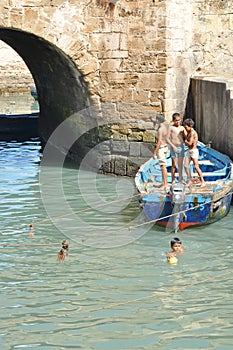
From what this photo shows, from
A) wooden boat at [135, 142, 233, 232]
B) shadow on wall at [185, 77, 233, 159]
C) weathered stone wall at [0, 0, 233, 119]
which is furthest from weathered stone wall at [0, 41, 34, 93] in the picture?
wooden boat at [135, 142, 233, 232]

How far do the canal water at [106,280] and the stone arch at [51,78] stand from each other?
8.77ft

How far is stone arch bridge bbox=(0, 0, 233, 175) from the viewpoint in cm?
1429

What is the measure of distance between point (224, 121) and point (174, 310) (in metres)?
6.15

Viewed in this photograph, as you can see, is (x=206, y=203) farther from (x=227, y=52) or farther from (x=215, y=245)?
(x=227, y=52)

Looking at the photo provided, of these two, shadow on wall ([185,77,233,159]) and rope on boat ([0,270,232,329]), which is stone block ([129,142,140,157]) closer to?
shadow on wall ([185,77,233,159])

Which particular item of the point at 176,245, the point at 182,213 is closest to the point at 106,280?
the point at 176,245

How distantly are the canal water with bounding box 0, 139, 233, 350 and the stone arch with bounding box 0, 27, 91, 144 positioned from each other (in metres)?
2.67

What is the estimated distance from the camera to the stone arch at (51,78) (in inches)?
597

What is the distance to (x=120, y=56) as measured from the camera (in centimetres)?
1468

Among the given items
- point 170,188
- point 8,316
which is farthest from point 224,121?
point 8,316

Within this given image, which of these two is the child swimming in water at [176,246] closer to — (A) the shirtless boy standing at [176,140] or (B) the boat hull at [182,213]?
(B) the boat hull at [182,213]

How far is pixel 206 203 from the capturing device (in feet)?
36.7

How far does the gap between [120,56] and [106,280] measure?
21.5 feet

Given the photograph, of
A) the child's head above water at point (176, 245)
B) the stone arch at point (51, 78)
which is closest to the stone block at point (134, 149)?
the stone arch at point (51, 78)
